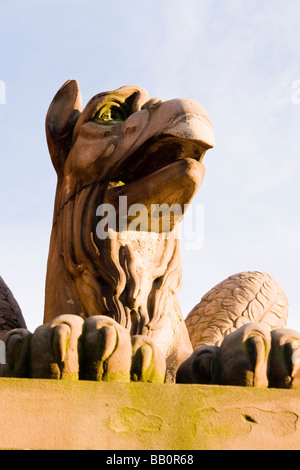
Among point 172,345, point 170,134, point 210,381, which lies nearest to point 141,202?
point 170,134

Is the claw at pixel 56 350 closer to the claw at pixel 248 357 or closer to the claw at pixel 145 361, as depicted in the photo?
the claw at pixel 145 361

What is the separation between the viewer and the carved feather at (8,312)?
429 cm

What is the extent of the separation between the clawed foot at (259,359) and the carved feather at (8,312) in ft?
4.99

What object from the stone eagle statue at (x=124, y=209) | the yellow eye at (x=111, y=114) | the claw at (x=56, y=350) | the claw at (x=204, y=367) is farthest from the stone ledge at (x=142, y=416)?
the yellow eye at (x=111, y=114)

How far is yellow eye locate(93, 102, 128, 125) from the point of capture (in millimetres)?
4434

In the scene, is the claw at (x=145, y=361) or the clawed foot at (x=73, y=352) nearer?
the clawed foot at (x=73, y=352)

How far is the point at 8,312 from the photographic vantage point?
4.36 meters

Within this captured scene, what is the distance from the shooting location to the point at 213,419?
2.86 metres

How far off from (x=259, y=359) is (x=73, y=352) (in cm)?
69

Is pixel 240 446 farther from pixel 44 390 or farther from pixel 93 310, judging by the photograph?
pixel 93 310

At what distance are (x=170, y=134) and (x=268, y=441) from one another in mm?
1703

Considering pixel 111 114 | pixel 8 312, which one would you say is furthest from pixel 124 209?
pixel 8 312

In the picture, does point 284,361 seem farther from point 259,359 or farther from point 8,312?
point 8,312

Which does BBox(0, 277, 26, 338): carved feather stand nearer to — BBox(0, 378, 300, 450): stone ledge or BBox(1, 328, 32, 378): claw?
BBox(1, 328, 32, 378): claw
